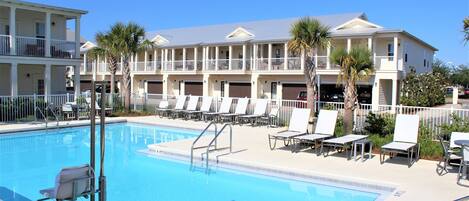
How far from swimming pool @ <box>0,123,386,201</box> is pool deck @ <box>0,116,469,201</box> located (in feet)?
1.09

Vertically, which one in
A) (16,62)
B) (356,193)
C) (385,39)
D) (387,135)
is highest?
(385,39)

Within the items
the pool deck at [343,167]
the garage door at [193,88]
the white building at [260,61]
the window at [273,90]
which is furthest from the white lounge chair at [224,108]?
the garage door at [193,88]

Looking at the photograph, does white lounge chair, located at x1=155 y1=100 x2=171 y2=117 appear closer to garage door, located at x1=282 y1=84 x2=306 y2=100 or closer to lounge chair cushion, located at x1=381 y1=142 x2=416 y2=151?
lounge chair cushion, located at x1=381 y1=142 x2=416 y2=151

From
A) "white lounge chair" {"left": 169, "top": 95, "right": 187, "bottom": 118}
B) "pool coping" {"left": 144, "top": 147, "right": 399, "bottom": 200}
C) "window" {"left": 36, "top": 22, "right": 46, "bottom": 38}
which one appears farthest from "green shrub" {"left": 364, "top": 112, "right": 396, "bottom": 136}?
"window" {"left": 36, "top": 22, "right": 46, "bottom": 38}

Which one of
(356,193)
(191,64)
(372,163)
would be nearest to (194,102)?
(372,163)

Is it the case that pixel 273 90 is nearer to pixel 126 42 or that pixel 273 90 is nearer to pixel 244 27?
pixel 244 27

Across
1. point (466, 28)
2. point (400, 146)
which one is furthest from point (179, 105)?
point (466, 28)

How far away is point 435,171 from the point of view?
9445 millimetres

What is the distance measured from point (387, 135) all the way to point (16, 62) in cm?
1869

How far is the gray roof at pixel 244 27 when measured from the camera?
3428 centimetres

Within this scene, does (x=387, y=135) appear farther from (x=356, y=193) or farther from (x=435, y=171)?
(x=356, y=193)

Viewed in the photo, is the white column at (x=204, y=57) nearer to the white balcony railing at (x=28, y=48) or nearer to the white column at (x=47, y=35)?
the white balcony railing at (x=28, y=48)

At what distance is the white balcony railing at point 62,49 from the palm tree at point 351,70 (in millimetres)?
17598

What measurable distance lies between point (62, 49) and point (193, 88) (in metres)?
17.1
